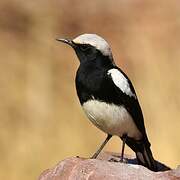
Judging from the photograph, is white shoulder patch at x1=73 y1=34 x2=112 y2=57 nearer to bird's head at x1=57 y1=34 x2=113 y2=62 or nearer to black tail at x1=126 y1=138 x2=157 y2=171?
bird's head at x1=57 y1=34 x2=113 y2=62

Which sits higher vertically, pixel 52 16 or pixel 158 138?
pixel 52 16

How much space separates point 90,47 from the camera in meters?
8.70

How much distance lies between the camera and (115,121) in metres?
8.62

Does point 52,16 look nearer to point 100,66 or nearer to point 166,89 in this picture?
point 166,89

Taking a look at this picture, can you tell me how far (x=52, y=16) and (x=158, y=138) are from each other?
322 centimetres

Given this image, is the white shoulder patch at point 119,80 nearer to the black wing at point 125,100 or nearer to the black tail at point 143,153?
the black wing at point 125,100

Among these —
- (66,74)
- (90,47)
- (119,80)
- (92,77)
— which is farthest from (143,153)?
(66,74)

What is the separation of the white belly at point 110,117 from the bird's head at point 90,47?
0.44 m

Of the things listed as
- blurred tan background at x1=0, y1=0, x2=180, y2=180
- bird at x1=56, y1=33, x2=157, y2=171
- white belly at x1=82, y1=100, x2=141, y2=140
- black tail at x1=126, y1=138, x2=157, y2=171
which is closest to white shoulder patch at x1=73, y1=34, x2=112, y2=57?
bird at x1=56, y1=33, x2=157, y2=171

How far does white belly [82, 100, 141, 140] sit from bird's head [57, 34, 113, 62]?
44 centimetres

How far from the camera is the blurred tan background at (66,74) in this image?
1386 centimetres

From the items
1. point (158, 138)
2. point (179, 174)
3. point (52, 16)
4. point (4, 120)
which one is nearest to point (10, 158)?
point (4, 120)

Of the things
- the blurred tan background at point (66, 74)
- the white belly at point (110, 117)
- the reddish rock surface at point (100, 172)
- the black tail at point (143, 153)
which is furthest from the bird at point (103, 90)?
the blurred tan background at point (66, 74)

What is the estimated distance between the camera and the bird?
336 inches
